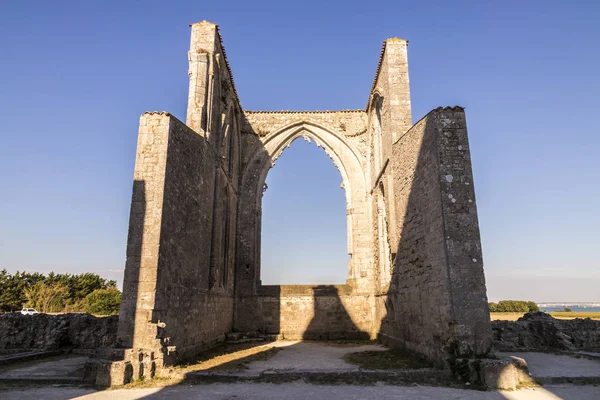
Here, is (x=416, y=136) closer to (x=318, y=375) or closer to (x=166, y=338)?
(x=318, y=375)

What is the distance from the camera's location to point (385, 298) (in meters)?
12.0

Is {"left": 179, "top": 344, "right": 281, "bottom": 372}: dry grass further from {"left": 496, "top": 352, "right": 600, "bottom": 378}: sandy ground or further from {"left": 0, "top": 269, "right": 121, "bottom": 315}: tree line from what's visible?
{"left": 0, "top": 269, "right": 121, "bottom": 315}: tree line

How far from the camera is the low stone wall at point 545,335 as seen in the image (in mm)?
9922

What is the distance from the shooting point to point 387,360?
8.31 meters

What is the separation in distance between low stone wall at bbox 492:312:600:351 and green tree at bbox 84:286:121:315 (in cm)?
2427

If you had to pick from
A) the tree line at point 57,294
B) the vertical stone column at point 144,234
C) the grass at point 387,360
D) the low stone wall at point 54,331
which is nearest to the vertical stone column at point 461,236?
the grass at point 387,360

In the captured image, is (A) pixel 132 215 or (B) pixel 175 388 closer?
(B) pixel 175 388

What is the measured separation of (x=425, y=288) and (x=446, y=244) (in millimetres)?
1549

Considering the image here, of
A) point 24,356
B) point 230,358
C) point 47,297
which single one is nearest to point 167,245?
point 230,358

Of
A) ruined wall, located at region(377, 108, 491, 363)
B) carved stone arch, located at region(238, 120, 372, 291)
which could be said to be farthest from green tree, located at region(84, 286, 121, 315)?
ruined wall, located at region(377, 108, 491, 363)

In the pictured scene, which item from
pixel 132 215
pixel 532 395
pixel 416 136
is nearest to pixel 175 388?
pixel 132 215

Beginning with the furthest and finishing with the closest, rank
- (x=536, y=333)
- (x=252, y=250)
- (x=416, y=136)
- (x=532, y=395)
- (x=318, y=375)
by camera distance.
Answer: (x=252, y=250) < (x=536, y=333) < (x=416, y=136) < (x=318, y=375) < (x=532, y=395)

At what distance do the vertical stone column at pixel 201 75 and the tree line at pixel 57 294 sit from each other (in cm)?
2129

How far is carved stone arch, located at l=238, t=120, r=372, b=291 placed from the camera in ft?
47.5
